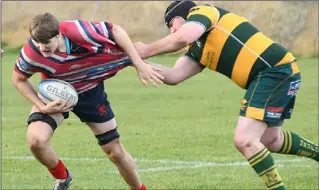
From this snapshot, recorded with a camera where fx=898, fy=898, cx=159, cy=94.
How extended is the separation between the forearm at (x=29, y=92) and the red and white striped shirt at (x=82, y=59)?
0.14 m

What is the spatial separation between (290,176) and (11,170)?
3.24 metres

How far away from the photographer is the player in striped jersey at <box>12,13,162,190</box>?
802cm

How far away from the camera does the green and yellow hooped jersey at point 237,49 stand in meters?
8.02

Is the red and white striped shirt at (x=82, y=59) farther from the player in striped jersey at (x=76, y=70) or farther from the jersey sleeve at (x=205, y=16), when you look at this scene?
the jersey sleeve at (x=205, y=16)

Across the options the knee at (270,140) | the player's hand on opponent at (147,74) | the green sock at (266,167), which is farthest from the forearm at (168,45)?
the knee at (270,140)

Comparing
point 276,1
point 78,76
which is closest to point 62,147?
point 78,76

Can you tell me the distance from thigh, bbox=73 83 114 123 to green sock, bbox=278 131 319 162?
1.72 m

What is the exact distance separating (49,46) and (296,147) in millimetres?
2546

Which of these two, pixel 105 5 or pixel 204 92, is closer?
pixel 204 92

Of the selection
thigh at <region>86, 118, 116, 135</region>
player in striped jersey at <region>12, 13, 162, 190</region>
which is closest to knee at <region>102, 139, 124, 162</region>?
player in striped jersey at <region>12, 13, 162, 190</region>

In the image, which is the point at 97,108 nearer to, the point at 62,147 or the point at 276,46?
the point at 276,46

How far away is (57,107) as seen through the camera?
8.37 meters

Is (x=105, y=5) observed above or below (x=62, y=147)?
below

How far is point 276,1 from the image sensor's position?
1359 inches
